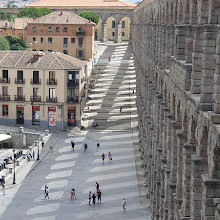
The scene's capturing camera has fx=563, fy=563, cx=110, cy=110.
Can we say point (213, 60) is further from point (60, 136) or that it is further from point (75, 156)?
point (60, 136)

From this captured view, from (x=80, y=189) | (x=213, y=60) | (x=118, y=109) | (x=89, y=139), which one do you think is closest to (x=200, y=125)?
(x=213, y=60)

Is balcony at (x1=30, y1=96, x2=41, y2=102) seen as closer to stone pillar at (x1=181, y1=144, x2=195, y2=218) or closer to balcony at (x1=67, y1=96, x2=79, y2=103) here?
balcony at (x1=67, y1=96, x2=79, y2=103)

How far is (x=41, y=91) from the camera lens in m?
74.1

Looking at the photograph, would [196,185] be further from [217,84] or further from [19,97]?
[19,97]

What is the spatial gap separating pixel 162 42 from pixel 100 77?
72.7 metres

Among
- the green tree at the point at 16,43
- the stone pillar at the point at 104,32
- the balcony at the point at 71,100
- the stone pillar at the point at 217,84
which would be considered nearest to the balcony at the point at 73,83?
the balcony at the point at 71,100

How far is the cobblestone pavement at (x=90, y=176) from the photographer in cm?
4375

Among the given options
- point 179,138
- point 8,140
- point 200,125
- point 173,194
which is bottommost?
point 8,140

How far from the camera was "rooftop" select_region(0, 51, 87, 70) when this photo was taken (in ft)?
243

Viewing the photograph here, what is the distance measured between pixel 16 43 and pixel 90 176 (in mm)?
59031

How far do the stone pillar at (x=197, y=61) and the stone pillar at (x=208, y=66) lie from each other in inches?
76.0

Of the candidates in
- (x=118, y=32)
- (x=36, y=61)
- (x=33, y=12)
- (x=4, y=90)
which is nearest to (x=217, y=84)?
(x=36, y=61)

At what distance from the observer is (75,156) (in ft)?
203

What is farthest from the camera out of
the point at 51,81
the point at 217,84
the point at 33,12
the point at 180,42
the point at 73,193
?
the point at 33,12
